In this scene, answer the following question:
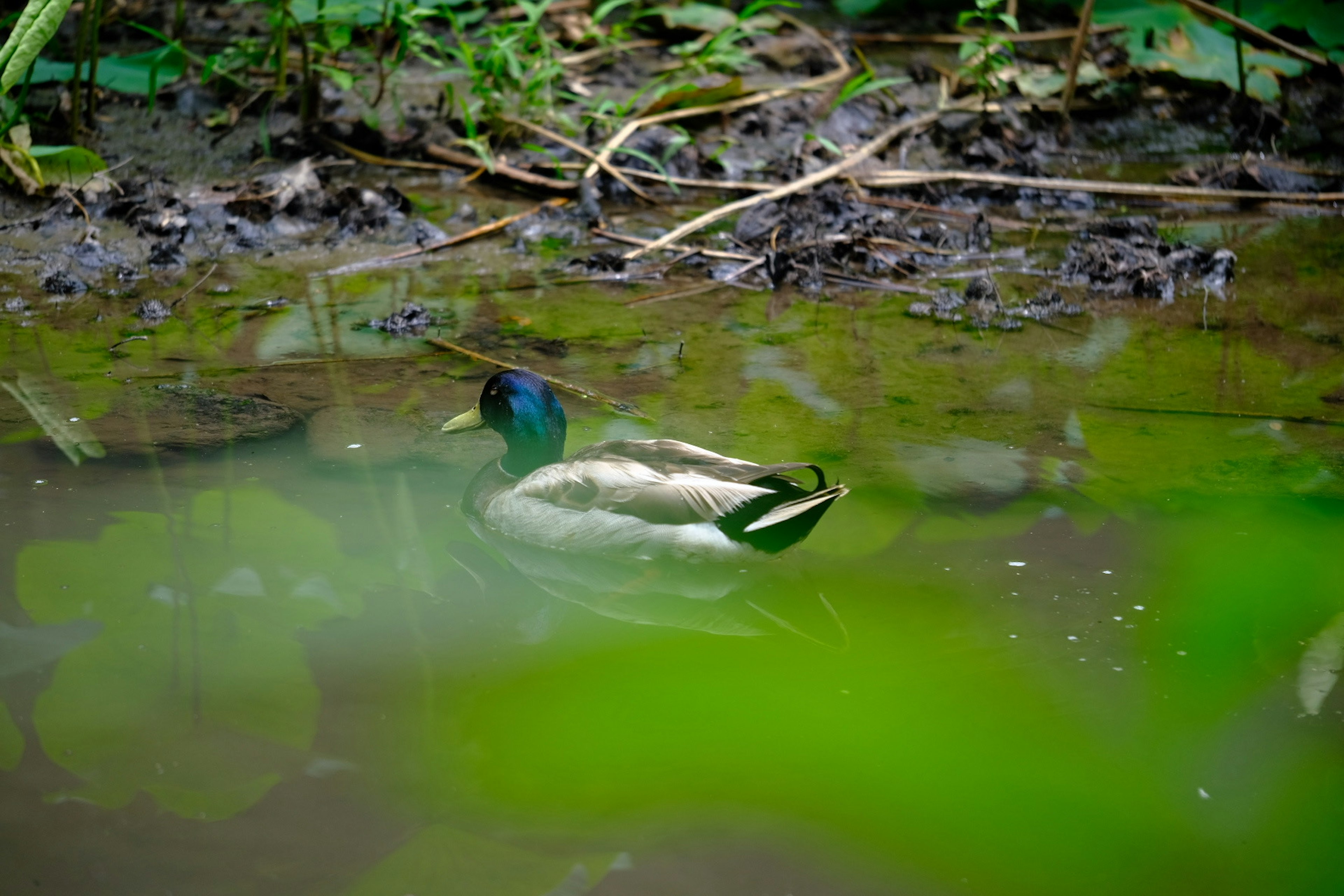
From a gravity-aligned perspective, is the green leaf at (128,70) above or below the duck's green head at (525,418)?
above

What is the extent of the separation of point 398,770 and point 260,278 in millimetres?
3671

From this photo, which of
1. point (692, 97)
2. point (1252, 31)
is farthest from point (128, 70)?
point (1252, 31)

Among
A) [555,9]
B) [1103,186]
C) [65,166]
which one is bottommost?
[65,166]

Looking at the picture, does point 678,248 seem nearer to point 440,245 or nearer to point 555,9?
point 440,245

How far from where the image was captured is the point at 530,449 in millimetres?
3625

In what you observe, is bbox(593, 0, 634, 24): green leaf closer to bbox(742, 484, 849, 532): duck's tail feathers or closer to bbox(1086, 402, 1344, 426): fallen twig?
bbox(1086, 402, 1344, 426): fallen twig

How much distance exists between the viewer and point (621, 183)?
6.48 meters

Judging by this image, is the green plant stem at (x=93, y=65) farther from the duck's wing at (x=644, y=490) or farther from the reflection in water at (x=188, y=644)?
the duck's wing at (x=644, y=490)

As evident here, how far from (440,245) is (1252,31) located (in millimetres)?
4665

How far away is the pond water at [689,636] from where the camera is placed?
2.19 m

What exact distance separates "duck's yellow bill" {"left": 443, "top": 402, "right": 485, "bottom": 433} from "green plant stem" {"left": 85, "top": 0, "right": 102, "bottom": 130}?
359 centimetres

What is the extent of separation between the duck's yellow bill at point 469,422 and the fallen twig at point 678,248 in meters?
2.25

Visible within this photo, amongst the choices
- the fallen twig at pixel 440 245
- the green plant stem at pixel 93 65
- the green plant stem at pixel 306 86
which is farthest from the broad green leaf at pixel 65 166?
the fallen twig at pixel 440 245

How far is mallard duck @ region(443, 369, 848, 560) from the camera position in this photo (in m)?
3.15
